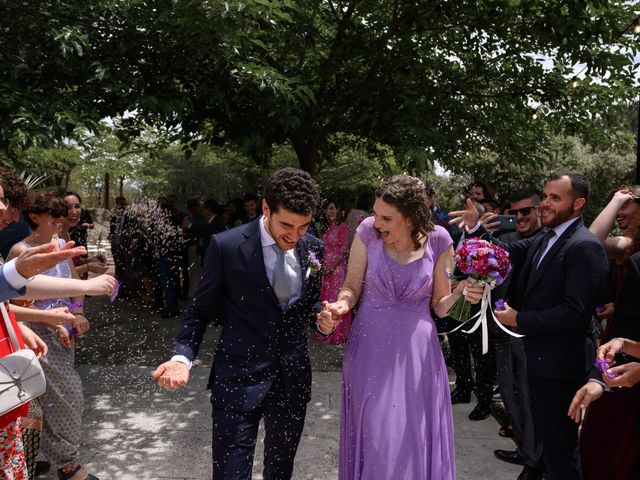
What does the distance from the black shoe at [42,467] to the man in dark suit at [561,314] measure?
11.6ft

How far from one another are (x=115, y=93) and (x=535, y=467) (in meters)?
5.11

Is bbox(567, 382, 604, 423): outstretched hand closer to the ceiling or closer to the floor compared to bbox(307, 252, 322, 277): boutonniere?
closer to the floor

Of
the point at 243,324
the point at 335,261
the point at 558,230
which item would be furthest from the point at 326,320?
the point at 335,261

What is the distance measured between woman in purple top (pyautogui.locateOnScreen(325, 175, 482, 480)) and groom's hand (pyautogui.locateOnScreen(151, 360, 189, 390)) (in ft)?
2.98

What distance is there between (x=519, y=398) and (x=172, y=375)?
2.84 metres

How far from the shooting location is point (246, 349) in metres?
2.85

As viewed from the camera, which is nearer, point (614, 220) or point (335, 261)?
point (614, 220)

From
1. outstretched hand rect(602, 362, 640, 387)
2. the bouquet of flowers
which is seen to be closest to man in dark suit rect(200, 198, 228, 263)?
the bouquet of flowers

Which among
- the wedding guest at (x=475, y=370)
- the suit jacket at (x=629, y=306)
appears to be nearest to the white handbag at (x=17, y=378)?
the suit jacket at (x=629, y=306)

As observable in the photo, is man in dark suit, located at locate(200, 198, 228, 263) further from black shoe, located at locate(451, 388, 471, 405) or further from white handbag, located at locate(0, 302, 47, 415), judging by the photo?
white handbag, located at locate(0, 302, 47, 415)

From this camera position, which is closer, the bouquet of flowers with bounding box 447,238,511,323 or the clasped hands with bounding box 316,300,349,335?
the clasped hands with bounding box 316,300,349,335

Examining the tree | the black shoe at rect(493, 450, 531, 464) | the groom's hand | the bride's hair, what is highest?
the tree

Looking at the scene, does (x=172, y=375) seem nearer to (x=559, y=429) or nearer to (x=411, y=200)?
(x=411, y=200)

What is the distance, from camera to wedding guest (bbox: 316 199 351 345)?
7582mm
